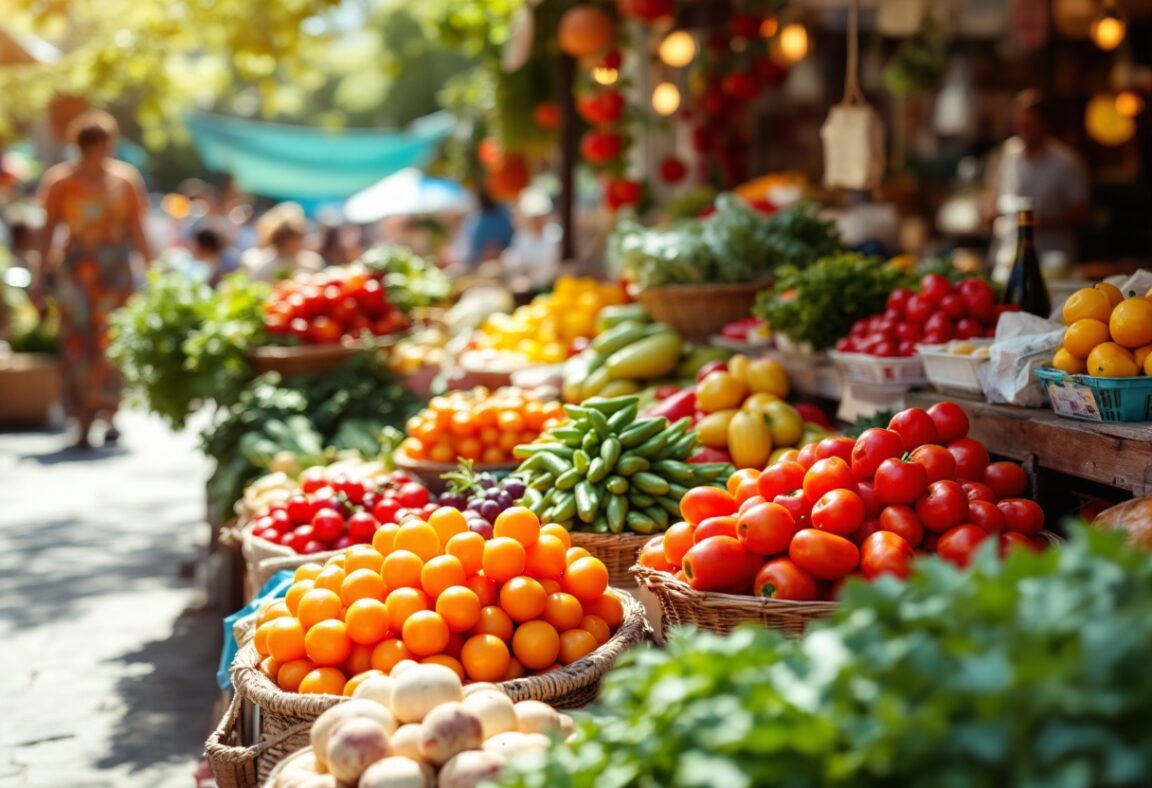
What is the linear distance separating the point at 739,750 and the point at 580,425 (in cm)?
232

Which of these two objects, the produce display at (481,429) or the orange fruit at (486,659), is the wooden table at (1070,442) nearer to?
the orange fruit at (486,659)

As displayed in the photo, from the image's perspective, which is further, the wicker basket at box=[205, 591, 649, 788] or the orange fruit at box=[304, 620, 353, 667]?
the orange fruit at box=[304, 620, 353, 667]

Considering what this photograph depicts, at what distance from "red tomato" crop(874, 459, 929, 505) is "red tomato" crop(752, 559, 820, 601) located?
0.29 m

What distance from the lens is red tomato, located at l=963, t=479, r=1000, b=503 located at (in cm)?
283

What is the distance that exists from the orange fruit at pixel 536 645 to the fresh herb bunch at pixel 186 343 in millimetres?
3648

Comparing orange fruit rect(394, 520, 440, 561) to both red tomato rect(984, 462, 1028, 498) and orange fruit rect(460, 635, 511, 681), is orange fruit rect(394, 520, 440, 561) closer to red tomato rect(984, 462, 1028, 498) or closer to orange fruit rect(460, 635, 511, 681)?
orange fruit rect(460, 635, 511, 681)

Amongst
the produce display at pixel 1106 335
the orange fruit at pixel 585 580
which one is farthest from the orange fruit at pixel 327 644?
the produce display at pixel 1106 335

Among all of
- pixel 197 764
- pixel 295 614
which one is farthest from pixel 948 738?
pixel 197 764

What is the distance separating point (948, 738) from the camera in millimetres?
1406

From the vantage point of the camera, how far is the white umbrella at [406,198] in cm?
1678

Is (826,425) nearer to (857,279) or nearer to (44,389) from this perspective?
(857,279)

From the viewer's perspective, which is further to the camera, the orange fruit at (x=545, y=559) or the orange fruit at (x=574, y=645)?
the orange fruit at (x=545, y=559)

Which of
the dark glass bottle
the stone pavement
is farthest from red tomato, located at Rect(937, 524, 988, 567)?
the stone pavement

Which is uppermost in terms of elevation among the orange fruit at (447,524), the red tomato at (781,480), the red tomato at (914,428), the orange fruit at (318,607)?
the red tomato at (914,428)
